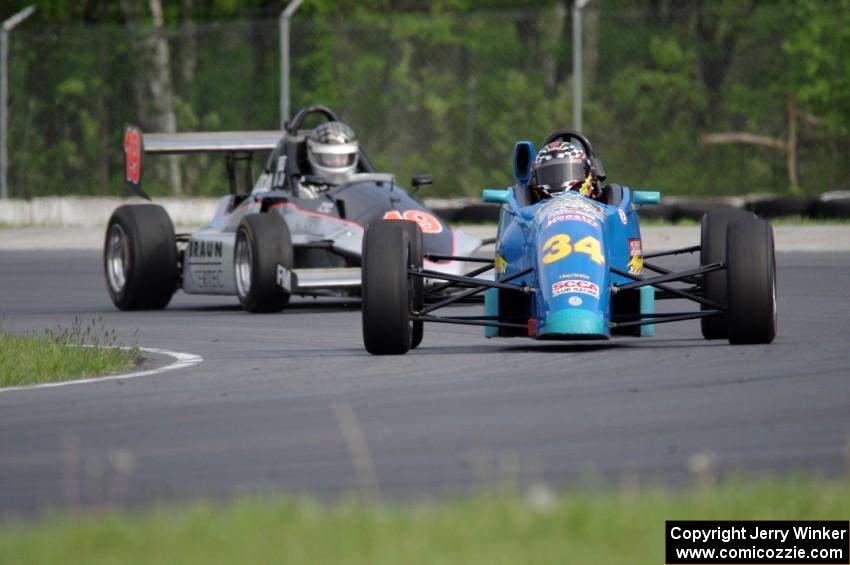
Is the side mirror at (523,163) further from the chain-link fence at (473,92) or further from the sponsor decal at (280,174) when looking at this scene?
the chain-link fence at (473,92)

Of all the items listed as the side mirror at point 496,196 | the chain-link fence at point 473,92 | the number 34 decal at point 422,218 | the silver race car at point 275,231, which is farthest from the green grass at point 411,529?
the chain-link fence at point 473,92

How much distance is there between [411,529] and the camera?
531 cm

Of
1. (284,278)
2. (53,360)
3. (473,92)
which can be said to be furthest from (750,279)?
(473,92)

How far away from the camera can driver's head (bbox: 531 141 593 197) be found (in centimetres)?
1245

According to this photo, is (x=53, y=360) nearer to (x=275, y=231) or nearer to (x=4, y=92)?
(x=275, y=231)

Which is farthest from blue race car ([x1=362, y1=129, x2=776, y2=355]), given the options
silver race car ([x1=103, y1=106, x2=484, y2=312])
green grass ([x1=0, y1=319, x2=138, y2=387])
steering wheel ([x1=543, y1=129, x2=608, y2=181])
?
silver race car ([x1=103, y1=106, x2=484, y2=312])

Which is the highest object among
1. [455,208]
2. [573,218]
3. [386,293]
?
[455,208]

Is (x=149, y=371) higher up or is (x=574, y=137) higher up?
(x=574, y=137)

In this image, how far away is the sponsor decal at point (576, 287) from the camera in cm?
1088

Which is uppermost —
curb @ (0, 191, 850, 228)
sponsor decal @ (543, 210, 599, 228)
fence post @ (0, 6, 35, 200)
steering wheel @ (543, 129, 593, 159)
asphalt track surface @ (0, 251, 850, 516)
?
fence post @ (0, 6, 35, 200)

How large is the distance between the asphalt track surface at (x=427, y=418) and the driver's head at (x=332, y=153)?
12.8 ft

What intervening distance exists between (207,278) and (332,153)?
5.11ft

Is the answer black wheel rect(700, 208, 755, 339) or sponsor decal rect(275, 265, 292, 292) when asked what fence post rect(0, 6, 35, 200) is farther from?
black wheel rect(700, 208, 755, 339)

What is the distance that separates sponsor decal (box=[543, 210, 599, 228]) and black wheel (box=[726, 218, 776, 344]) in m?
0.77
